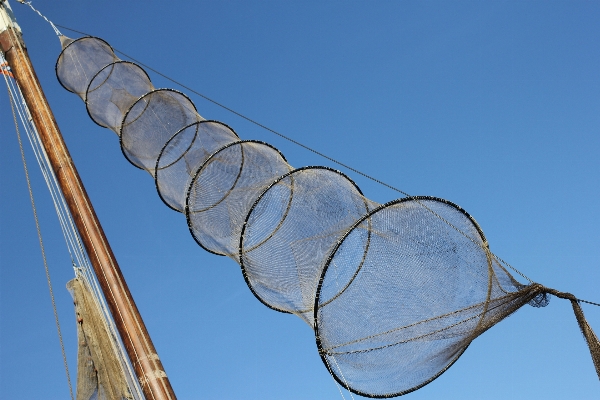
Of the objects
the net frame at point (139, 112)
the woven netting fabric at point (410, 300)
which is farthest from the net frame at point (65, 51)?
the woven netting fabric at point (410, 300)

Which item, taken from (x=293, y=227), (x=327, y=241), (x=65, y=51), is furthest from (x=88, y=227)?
(x=65, y=51)

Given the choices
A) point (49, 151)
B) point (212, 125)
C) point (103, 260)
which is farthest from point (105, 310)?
point (212, 125)

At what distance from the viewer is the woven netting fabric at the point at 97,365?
7.16 m

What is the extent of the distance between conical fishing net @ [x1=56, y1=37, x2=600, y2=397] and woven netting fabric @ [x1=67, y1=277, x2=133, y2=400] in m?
1.84

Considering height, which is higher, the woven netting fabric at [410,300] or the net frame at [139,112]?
the net frame at [139,112]

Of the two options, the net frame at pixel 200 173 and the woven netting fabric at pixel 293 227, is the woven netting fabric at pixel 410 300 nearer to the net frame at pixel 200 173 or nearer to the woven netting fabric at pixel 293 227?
the woven netting fabric at pixel 293 227

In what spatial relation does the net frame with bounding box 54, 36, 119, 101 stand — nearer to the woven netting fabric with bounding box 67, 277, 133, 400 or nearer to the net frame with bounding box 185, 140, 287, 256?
the net frame with bounding box 185, 140, 287, 256

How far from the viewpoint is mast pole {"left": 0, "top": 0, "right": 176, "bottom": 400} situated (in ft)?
22.2

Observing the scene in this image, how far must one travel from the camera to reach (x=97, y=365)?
23.9 feet

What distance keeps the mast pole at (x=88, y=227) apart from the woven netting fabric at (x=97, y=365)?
0.34 metres

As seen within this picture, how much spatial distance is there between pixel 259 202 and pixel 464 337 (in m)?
3.08

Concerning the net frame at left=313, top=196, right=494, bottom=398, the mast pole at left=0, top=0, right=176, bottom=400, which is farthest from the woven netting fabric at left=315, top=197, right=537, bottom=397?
the mast pole at left=0, top=0, right=176, bottom=400

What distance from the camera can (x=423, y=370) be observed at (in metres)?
5.69

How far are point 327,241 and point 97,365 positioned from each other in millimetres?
3339
